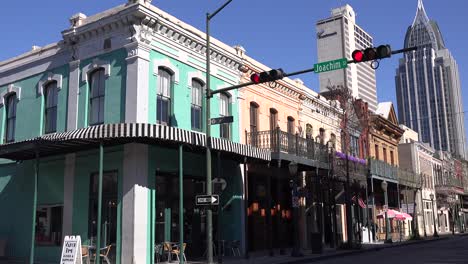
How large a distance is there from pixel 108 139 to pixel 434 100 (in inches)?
4048

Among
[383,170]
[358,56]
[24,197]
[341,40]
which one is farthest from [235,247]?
[341,40]

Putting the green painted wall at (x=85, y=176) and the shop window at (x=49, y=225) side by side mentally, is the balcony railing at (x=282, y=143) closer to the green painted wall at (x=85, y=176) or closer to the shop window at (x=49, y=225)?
the green painted wall at (x=85, y=176)

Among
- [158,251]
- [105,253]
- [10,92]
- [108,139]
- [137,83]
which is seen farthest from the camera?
[10,92]

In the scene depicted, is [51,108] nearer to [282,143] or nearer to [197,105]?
[197,105]

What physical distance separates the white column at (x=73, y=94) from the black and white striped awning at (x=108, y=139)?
121 centimetres

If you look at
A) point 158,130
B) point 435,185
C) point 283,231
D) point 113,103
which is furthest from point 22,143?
point 435,185

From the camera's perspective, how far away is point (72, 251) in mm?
13195

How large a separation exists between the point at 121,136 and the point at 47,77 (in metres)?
7.21

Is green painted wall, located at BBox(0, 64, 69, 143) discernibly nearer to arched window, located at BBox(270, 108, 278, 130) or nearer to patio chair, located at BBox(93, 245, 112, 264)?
patio chair, located at BBox(93, 245, 112, 264)

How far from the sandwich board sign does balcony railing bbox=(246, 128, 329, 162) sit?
10.9m

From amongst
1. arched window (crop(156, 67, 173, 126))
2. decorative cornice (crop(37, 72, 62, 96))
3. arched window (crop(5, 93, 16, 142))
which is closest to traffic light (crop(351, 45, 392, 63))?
arched window (crop(156, 67, 173, 126))

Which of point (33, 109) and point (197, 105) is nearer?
point (197, 105)

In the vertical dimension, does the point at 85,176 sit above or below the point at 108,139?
below

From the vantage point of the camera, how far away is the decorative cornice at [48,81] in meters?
20.2
